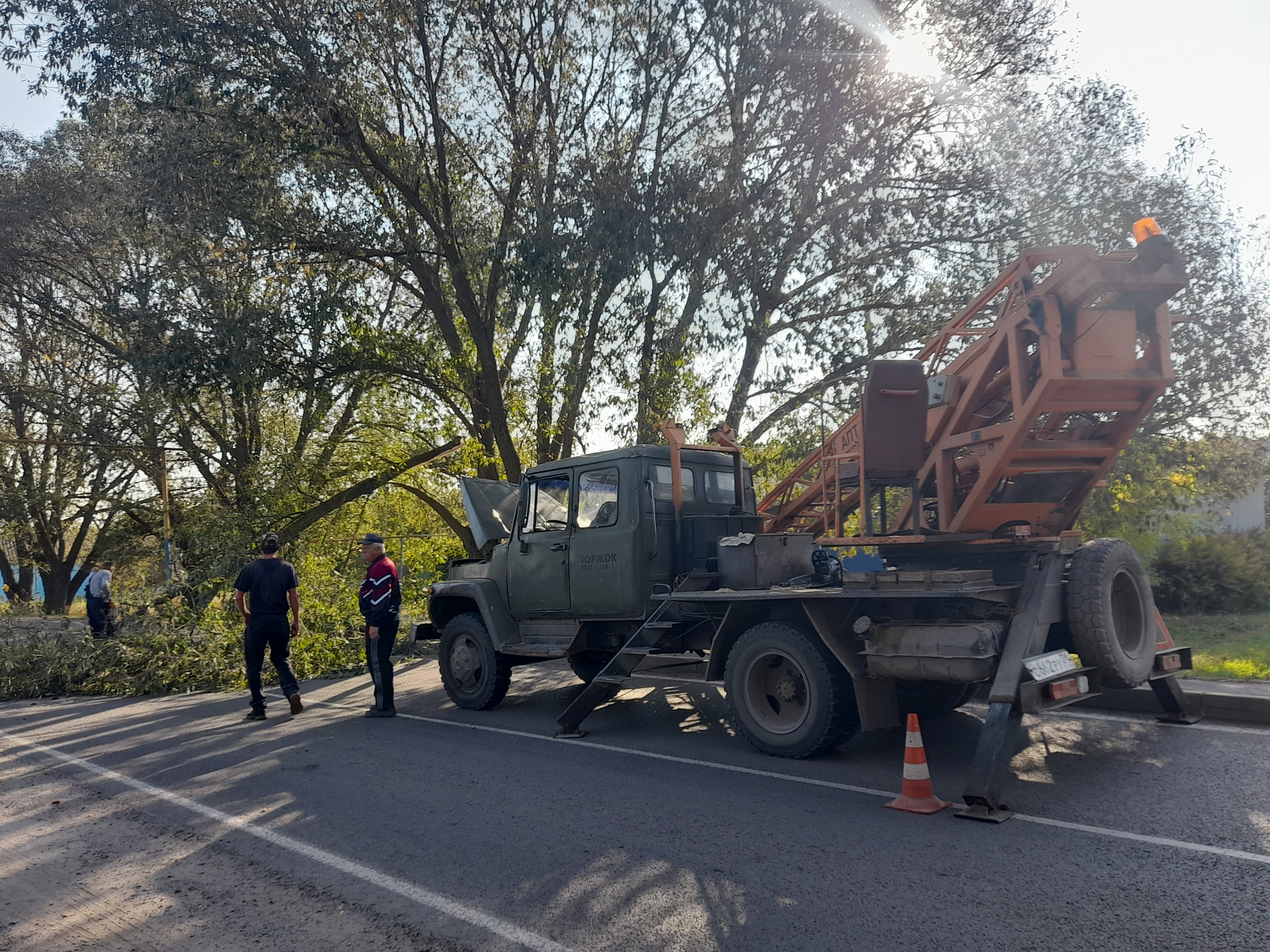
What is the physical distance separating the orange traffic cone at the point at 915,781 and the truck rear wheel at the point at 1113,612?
161 centimetres

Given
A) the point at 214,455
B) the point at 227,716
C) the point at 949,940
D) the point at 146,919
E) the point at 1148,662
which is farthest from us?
the point at 214,455

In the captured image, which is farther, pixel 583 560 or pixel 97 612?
pixel 97 612

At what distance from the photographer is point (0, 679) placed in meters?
Result: 12.3

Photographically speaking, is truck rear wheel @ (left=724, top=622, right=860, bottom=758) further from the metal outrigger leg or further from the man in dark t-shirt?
the man in dark t-shirt

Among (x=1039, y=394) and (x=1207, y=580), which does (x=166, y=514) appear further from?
(x=1207, y=580)

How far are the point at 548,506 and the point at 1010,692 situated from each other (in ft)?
16.3

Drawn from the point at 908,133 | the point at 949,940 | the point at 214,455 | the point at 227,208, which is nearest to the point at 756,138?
the point at 908,133

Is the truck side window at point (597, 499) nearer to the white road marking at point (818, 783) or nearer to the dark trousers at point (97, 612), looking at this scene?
the white road marking at point (818, 783)

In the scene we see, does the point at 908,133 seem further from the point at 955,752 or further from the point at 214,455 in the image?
the point at 214,455

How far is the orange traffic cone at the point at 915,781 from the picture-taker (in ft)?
17.4

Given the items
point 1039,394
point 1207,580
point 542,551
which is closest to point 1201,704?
point 1039,394

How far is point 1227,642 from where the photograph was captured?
1345 centimetres

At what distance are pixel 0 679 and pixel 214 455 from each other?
37.0 feet

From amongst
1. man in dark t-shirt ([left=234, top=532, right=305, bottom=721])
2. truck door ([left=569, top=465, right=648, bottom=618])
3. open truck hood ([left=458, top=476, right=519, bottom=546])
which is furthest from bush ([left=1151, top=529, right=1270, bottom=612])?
man in dark t-shirt ([left=234, top=532, right=305, bottom=721])
